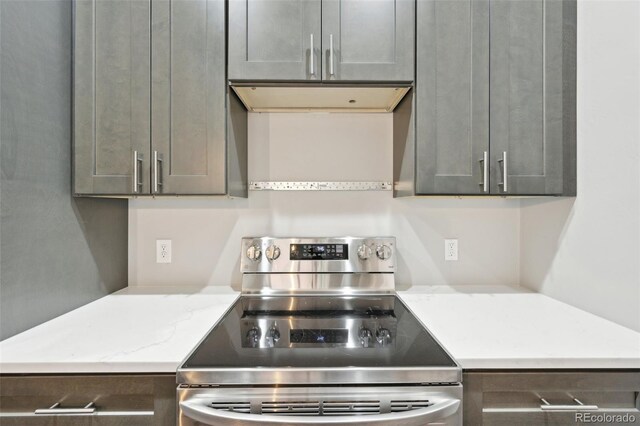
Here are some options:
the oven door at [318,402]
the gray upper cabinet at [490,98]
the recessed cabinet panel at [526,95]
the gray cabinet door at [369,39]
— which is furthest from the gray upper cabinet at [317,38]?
the oven door at [318,402]

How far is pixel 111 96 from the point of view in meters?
1.38

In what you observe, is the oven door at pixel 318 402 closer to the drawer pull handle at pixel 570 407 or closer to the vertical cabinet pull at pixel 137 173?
the drawer pull handle at pixel 570 407

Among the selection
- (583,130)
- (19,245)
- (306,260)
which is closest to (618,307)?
(583,130)

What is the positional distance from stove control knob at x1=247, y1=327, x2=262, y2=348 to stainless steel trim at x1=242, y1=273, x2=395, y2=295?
1.29 ft

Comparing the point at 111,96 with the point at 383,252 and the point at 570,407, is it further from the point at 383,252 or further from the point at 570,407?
the point at 570,407

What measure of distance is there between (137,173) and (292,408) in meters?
1.03

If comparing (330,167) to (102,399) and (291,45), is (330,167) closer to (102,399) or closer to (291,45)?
(291,45)

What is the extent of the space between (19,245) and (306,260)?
106 centimetres

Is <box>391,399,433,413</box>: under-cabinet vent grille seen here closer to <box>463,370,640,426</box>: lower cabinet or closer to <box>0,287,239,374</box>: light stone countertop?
<box>463,370,640,426</box>: lower cabinet

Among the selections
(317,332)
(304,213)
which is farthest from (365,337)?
(304,213)

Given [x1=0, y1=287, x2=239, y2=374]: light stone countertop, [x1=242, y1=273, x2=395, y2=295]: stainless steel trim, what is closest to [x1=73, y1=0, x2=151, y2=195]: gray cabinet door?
[x1=0, y1=287, x2=239, y2=374]: light stone countertop

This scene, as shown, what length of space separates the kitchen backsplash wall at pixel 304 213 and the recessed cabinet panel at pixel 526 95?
0.40m

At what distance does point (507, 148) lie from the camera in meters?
1.40

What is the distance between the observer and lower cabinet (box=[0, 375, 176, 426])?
3.12 ft
